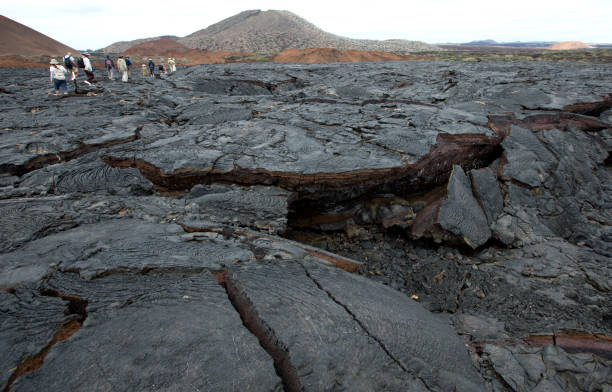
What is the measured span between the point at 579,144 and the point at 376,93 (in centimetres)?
360

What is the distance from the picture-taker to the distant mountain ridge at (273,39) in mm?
37125

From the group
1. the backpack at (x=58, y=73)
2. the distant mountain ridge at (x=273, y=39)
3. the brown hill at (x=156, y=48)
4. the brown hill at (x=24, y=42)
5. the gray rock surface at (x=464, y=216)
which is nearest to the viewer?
the gray rock surface at (x=464, y=216)

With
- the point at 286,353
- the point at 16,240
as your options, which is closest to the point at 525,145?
the point at 286,353

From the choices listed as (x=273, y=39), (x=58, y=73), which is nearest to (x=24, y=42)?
(x=273, y=39)

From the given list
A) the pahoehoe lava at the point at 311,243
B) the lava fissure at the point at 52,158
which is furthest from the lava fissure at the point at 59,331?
the lava fissure at the point at 52,158

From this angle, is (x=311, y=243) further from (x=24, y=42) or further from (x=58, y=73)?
(x=24, y=42)

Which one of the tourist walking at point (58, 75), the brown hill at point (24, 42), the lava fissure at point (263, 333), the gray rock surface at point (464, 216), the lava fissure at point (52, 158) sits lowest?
the gray rock surface at point (464, 216)

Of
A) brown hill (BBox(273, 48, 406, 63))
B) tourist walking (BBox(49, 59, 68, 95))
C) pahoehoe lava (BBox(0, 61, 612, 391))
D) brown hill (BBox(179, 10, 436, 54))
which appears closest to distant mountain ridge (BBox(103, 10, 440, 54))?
brown hill (BBox(179, 10, 436, 54))

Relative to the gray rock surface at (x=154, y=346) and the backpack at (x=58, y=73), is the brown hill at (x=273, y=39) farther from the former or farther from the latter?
the gray rock surface at (x=154, y=346)

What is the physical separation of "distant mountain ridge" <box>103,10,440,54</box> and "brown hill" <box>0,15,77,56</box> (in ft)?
45.9

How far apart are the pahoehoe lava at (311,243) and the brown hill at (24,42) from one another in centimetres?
2792

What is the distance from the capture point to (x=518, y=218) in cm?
306

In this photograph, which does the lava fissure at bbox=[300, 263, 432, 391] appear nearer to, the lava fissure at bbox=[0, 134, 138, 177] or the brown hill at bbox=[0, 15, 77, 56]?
the lava fissure at bbox=[0, 134, 138, 177]

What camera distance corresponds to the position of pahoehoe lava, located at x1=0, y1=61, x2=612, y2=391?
127 centimetres
